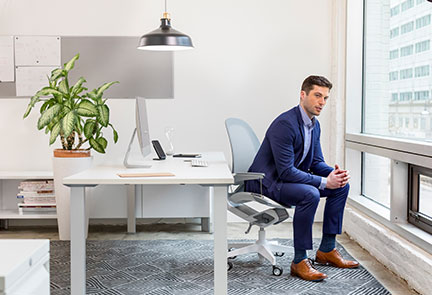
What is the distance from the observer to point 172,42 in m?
4.07

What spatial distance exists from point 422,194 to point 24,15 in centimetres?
390

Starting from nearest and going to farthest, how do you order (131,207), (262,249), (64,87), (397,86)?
(262,249)
(397,86)
(64,87)
(131,207)

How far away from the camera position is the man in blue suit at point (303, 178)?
12.2ft

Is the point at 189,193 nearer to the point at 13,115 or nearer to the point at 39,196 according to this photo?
the point at 39,196

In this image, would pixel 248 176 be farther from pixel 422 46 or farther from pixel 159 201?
pixel 159 201

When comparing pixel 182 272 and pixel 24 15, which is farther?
pixel 24 15

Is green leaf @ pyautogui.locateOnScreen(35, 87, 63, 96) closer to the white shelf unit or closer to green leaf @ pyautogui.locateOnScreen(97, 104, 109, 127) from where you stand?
green leaf @ pyautogui.locateOnScreen(97, 104, 109, 127)

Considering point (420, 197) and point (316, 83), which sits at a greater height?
point (316, 83)

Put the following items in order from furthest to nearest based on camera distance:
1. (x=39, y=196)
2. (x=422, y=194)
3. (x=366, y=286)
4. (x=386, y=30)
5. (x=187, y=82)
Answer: (x=187, y=82) → (x=39, y=196) → (x=386, y=30) → (x=422, y=194) → (x=366, y=286)

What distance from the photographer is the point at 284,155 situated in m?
3.80

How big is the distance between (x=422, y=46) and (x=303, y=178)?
115 centimetres

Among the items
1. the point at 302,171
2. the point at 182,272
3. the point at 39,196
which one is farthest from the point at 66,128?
the point at 302,171

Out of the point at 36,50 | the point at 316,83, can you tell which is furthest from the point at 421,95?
the point at 36,50

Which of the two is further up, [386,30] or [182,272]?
[386,30]
